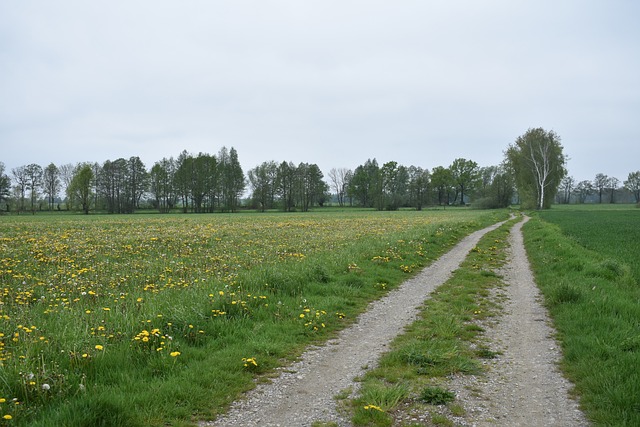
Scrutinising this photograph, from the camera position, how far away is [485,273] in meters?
14.4

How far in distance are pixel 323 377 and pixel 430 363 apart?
6.08 feet

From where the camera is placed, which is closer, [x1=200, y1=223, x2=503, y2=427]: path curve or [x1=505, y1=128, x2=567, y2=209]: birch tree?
[x1=200, y1=223, x2=503, y2=427]: path curve

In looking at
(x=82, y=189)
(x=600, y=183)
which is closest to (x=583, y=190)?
(x=600, y=183)

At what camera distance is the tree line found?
10419 centimetres

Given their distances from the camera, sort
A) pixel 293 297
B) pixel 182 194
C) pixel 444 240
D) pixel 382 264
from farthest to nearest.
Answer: pixel 182 194 → pixel 444 240 → pixel 382 264 → pixel 293 297

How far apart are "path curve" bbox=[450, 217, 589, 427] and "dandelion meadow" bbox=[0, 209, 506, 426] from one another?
3.10 metres

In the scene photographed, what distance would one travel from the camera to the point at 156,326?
7.61 m

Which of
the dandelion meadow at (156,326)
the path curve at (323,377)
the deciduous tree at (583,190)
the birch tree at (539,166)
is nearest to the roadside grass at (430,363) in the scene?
the path curve at (323,377)

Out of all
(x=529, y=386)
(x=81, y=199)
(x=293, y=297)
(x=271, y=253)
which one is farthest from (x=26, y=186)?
(x=529, y=386)

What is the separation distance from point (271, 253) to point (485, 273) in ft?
29.5

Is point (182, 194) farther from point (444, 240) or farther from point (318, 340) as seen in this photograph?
point (318, 340)

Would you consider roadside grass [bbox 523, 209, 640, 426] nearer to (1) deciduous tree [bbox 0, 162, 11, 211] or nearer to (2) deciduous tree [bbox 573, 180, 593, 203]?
(1) deciduous tree [bbox 0, 162, 11, 211]

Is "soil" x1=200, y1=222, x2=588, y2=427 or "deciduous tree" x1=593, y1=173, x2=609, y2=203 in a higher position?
"deciduous tree" x1=593, y1=173, x2=609, y2=203

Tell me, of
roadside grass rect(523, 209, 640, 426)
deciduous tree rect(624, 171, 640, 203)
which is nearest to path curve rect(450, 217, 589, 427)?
roadside grass rect(523, 209, 640, 426)
